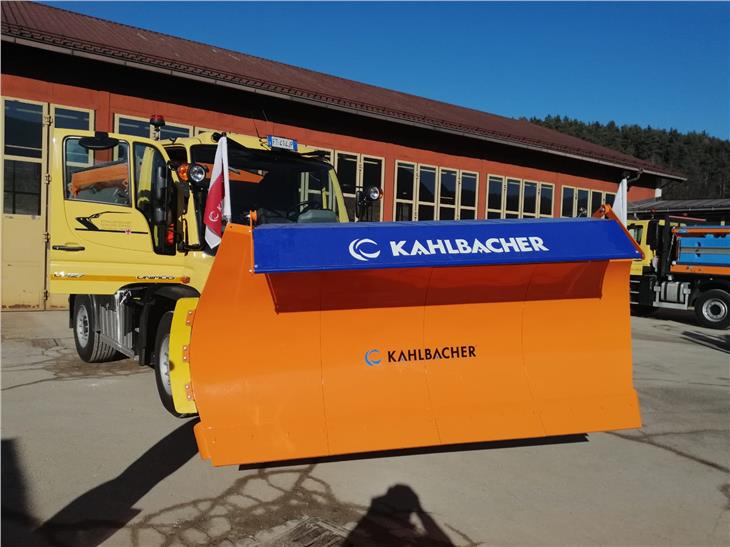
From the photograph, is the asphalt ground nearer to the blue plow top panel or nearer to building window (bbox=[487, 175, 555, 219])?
the blue plow top panel

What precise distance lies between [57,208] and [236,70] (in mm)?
9395

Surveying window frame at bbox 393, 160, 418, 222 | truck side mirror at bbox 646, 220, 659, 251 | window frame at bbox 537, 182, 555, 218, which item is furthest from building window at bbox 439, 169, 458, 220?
truck side mirror at bbox 646, 220, 659, 251

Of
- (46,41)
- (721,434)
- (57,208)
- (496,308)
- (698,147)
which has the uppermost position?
(698,147)

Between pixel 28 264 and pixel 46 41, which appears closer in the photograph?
pixel 46 41

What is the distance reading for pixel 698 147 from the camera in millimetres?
91062

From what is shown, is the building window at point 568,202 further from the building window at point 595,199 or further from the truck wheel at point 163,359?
the truck wheel at point 163,359

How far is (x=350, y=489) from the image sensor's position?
3543mm

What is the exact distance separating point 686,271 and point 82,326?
12352mm

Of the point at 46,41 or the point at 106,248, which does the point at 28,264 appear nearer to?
the point at 46,41

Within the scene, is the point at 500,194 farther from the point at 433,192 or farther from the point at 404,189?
the point at 404,189

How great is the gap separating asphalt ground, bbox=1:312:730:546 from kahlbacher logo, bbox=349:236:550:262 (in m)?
1.48

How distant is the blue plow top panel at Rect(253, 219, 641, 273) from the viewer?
3.30 meters

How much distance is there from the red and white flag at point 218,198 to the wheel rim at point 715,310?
11.9 metres

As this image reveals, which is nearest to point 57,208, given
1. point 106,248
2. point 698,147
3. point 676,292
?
point 106,248
